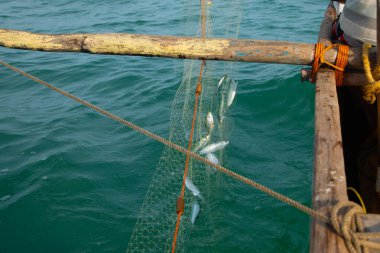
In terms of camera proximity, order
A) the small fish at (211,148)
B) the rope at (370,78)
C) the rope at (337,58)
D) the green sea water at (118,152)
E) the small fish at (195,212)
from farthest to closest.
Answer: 1. the small fish at (211,148)
2. the green sea water at (118,152)
3. the small fish at (195,212)
4. the rope at (337,58)
5. the rope at (370,78)

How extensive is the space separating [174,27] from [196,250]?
9250 millimetres

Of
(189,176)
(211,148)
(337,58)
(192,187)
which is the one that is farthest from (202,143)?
(337,58)

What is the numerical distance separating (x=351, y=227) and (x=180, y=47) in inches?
86.0

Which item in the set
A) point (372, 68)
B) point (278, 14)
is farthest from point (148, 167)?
point (278, 14)

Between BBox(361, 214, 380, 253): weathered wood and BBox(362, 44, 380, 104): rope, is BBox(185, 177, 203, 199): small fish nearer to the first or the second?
BBox(362, 44, 380, 104): rope

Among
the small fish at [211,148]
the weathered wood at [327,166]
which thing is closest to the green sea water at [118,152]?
the small fish at [211,148]

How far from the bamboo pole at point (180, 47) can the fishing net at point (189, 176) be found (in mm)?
1763

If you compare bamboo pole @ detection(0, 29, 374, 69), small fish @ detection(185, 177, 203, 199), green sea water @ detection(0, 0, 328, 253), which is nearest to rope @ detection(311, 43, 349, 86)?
bamboo pole @ detection(0, 29, 374, 69)

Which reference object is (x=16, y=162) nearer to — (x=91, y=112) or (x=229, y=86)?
(x=91, y=112)

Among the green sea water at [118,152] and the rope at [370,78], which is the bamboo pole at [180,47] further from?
the green sea water at [118,152]

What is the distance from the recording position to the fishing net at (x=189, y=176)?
4207 millimetres

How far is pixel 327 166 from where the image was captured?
199cm

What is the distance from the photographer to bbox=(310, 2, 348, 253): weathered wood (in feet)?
5.16

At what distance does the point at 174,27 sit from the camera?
11992mm
